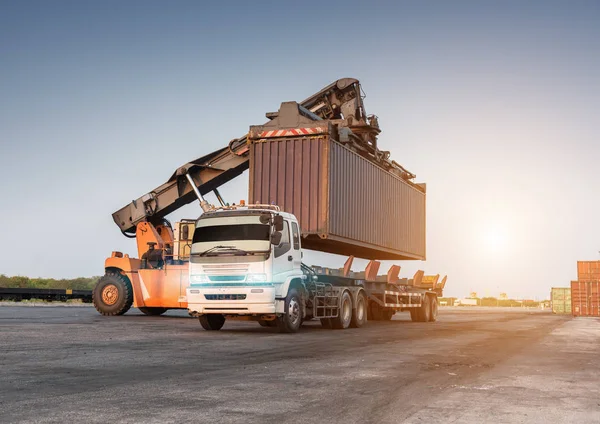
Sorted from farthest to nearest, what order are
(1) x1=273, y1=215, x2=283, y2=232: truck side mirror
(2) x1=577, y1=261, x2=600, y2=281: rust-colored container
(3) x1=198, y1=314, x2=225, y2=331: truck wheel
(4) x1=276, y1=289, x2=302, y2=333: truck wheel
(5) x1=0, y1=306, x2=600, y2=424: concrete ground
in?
(2) x1=577, y1=261, x2=600, y2=281: rust-colored container → (3) x1=198, y1=314, x2=225, y2=331: truck wheel → (4) x1=276, y1=289, x2=302, y2=333: truck wheel → (1) x1=273, y1=215, x2=283, y2=232: truck side mirror → (5) x1=0, y1=306, x2=600, y2=424: concrete ground

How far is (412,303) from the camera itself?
75.0 feet

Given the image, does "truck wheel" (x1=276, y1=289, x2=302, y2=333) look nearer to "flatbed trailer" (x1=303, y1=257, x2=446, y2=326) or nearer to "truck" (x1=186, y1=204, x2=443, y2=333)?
"truck" (x1=186, y1=204, x2=443, y2=333)

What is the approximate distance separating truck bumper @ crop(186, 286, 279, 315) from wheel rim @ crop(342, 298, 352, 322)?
11.7 feet

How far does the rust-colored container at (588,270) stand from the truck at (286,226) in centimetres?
2743

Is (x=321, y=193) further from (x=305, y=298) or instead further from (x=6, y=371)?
(x=6, y=371)

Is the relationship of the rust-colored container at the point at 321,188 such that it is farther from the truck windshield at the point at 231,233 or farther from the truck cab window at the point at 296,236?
the truck windshield at the point at 231,233

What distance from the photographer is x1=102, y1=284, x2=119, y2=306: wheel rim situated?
65.8ft

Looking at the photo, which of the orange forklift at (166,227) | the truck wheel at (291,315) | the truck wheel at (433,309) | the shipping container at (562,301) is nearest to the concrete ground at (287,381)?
the truck wheel at (291,315)

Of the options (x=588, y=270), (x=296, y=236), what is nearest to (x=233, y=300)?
(x=296, y=236)

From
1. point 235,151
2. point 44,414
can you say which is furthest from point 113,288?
point 44,414

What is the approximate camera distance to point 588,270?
48312 mm

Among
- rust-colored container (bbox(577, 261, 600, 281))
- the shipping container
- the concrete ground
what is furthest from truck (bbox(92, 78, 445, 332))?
the shipping container

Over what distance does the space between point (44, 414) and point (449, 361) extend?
19.2 ft

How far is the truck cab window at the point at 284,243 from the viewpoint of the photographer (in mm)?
→ 14195
